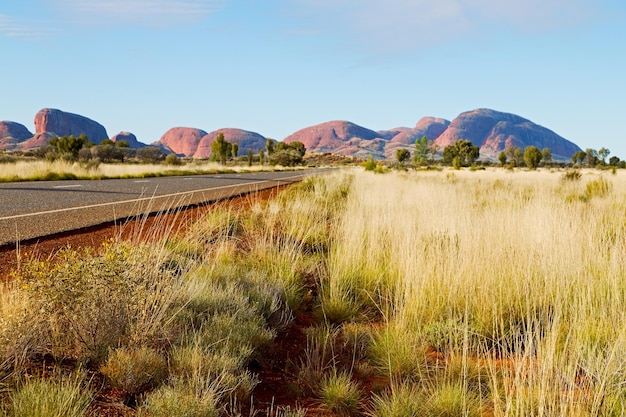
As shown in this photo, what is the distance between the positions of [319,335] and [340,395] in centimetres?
92

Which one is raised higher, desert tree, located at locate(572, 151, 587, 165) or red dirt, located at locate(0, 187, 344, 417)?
desert tree, located at locate(572, 151, 587, 165)

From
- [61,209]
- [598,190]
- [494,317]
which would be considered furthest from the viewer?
[598,190]

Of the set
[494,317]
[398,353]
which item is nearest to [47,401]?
[398,353]

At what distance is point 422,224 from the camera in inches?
275

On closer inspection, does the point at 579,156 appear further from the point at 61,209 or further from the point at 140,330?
the point at 140,330

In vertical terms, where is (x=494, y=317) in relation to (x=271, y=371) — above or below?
above

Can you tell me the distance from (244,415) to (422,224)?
4840mm

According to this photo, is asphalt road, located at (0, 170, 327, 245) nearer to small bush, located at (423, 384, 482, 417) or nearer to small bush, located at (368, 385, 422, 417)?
small bush, located at (368, 385, 422, 417)

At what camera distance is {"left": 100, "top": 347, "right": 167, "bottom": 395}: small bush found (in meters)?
2.60

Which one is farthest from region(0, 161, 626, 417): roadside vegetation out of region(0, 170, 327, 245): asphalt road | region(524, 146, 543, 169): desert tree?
region(524, 146, 543, 169): desert tree

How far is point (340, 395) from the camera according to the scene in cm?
285

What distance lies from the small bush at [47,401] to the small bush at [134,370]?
28 cm

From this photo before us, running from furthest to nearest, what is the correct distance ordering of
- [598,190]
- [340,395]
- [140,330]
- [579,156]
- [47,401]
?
[579,156], [598,190], [140,330], [340,395], [47,401]

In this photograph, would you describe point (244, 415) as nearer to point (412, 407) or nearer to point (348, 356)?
point (412, 407)
